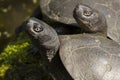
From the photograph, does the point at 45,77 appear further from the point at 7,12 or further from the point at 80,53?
the point at 7,12

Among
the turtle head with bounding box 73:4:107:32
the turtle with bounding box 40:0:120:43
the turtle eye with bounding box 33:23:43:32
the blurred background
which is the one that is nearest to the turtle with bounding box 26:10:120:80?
the turtle eye with bounding box 33:23:43:32

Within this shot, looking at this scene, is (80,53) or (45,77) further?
(45,77)

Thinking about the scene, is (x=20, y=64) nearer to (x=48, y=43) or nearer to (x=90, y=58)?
(x=48, y=43)

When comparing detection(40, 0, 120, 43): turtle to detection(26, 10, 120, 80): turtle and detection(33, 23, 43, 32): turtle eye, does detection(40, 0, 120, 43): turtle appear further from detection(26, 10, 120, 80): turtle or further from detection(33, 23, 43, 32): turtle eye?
detection(33, 23, 43, 32): turtle eye

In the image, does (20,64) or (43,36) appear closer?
(43,36)

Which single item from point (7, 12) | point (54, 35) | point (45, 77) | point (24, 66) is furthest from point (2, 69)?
point (7, 12)

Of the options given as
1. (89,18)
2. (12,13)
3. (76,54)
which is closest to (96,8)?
(89,18)
